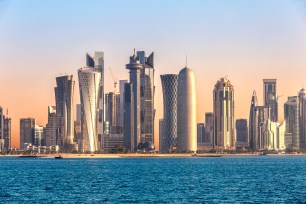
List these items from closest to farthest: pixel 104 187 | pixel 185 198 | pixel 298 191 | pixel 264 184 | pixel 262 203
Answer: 1. pixel 262 203
2. pixel 185 198
3. pixel 298 191
4. pixel 104 187
5. pixel 264 184

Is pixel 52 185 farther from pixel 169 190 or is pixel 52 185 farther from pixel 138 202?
pixel 138 202

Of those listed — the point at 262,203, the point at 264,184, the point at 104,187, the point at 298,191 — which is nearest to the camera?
the point at 262,203

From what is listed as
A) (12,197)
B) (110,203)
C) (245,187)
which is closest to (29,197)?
(12,197)

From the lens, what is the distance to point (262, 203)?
114000 millimetres

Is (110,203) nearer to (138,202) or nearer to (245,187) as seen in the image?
(138,202)

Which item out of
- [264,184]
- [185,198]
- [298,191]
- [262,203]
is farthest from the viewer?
[264,184]

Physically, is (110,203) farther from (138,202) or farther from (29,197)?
(29,197)

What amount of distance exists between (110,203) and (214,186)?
42.1m

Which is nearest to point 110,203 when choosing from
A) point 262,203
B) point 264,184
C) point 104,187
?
point 262,203

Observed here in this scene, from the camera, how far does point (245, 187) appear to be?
147250mm

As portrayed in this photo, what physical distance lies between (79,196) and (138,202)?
13.7 metres

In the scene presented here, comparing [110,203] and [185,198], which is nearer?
[110,203]

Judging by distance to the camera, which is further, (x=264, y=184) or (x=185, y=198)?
(x=264, y=184)

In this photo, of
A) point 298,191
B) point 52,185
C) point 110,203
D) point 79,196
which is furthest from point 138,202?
point 52,185
